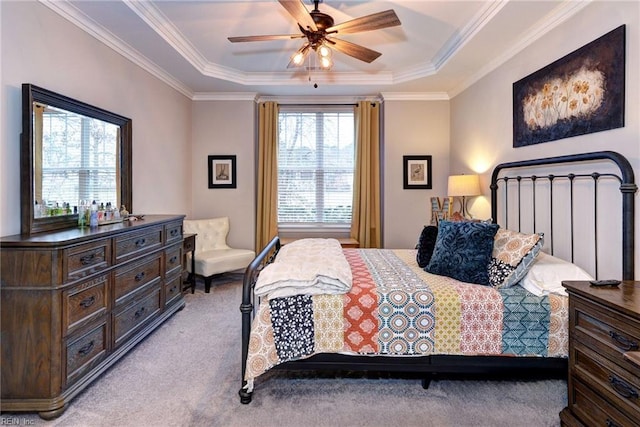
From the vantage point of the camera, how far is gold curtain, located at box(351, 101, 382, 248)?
5.04 metres

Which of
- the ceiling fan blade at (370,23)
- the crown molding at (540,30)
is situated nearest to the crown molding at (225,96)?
the ceiling fan blade at (370,23)

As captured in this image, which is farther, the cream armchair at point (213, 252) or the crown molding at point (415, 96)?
the crown molding at point (415, 96)

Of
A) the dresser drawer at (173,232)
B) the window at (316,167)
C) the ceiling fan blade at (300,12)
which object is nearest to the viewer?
the ceiling fan blade at (300,12)

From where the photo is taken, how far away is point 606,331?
5.18ft

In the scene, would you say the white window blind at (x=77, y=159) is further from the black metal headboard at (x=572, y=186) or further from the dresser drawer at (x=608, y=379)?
the black metal headboard at (x=572, y=186)

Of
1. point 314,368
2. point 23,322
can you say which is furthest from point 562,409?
point 23,322

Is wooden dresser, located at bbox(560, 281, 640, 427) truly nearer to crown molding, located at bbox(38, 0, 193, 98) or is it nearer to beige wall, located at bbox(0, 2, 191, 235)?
beige wall, located at bbox(0, 2, 191, 235)

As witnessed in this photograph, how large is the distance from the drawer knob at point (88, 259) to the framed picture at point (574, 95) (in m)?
3.44

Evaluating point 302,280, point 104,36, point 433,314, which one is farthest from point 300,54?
point 433,314

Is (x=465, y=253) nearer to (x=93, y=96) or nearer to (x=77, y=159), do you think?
(x=77, y=159)

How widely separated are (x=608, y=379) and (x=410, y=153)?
12.4ft

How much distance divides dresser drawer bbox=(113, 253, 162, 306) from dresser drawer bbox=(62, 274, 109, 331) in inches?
5.6

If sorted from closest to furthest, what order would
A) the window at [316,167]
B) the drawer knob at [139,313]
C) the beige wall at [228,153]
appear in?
the drawer knob at [139,313], the beige wall at [228,153], the window at [316,167]

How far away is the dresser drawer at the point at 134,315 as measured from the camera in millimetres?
2533
